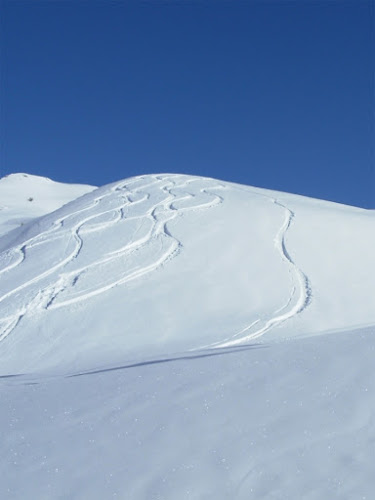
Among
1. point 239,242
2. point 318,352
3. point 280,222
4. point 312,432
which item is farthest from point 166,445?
point 280,222

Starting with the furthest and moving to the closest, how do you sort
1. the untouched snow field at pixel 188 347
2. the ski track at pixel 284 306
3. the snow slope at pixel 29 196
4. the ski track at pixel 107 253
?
the snow slope at pixel 29 196, the ski track at pixel 107 253, the ski track at pixel 284 306, the untouched snow field at pixel 188 347

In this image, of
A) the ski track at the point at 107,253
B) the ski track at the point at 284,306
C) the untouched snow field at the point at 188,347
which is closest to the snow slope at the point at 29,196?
the ski track at the point at 107,253

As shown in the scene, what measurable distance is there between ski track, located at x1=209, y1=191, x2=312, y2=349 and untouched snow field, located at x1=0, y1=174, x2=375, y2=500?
0.08 feet

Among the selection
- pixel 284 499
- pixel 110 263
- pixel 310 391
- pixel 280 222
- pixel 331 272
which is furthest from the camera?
pixel 280 222

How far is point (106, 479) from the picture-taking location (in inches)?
98.8

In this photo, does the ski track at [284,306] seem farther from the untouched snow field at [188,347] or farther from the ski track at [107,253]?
the ski track at [107,253]

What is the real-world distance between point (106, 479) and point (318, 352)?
1407 millimetres

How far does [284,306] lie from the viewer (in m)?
6.04

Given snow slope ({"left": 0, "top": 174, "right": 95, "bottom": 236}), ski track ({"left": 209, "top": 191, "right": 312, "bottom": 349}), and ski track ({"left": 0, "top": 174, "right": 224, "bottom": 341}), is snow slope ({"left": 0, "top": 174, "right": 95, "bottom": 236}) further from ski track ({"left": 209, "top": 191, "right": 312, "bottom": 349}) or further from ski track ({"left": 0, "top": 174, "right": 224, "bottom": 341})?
ski track ({"left": 209, "top": 191, "right": 312, "bottom": 349})

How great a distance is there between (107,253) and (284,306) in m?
2.59

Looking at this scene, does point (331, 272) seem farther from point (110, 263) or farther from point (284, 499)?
point (284, 499)

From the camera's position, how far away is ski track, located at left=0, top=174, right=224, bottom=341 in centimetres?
672

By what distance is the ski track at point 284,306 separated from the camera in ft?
16.9

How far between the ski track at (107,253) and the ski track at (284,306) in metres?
1.28
